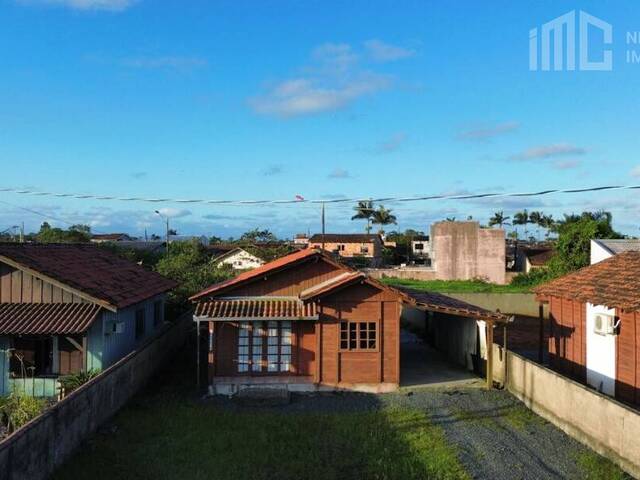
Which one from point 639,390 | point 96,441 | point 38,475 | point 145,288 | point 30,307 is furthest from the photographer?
point 145,288

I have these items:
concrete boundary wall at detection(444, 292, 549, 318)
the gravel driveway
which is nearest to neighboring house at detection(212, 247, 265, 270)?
concrete boundary wall at detection(444, 292, 549, 318)

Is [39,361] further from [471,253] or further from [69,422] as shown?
[471,253]

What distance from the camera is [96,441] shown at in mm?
11484

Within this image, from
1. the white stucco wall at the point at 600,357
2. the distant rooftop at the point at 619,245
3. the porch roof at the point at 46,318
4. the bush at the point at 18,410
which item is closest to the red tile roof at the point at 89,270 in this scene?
the porch roof at the point at 46,318

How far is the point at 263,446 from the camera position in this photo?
37.9ft

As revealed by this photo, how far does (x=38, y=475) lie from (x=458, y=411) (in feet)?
32.1

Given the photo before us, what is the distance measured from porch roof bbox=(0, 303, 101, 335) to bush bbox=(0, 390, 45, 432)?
177 centimetres

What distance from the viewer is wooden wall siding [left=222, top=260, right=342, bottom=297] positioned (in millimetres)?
17531

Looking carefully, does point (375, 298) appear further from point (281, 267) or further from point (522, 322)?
point (522, 322)

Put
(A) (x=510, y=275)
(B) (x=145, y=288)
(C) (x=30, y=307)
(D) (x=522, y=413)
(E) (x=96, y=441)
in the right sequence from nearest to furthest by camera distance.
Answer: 1. (E) (x=96, y=441)
2. (D) (x=522, y=413)
3. (C) (x=30, y=307)
4. (B) (x=145, y=288)
5. (A) (x=510, y=275)

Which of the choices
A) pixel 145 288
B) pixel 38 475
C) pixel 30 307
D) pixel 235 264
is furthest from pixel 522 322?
pixel 235 264

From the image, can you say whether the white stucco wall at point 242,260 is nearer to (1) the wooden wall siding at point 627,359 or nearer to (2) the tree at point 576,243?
(2) the tree at point 576,243

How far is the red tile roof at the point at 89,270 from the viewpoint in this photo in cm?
1574

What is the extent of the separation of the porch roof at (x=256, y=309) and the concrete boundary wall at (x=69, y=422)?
2294 mm
